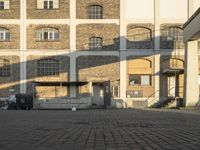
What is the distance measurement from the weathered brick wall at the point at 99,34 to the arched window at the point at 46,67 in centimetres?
302

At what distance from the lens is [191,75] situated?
126 feet

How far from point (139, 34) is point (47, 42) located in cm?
904

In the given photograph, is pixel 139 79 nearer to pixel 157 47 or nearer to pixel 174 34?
pixel 157 47

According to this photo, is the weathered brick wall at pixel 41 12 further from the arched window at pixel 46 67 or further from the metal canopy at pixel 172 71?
the metal canopy at pixel 172 71

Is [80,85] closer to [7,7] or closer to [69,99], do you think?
[69,99]

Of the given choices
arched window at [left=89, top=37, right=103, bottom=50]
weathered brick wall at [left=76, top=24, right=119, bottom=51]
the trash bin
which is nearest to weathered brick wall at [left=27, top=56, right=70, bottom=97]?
weathered brick wall at [left=76, top=24, right=119, bottom=51]

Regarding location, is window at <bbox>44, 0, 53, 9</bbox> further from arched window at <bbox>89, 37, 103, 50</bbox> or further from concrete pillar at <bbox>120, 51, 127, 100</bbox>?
concrete pillar at <bbox>120, 51, 127, 100</bbox>

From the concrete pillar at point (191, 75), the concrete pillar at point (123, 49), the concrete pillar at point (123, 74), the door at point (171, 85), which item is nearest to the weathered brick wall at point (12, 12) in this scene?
the concrete pillar at point (123, 49)

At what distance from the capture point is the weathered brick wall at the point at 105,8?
47312 millimetres

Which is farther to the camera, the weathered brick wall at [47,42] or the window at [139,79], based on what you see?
the weathered brick wall at [47,42]

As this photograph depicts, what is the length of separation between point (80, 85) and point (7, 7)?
34.4 ft

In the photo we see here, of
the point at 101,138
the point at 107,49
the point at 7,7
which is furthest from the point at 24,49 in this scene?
the point at 101,138

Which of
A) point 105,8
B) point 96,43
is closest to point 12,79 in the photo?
point 96,43

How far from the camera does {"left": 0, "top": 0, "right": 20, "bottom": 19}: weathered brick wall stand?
4747 cm
